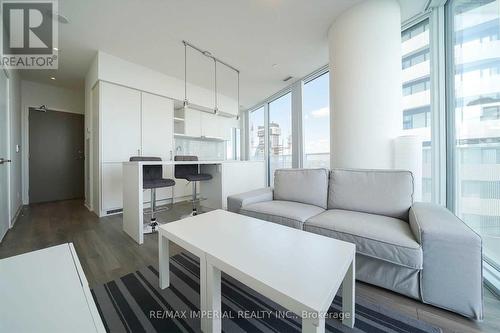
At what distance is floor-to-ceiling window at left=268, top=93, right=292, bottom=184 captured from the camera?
184 inches

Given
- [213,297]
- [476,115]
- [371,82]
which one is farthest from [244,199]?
[476,115]

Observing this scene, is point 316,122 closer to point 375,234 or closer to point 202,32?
point 202,32

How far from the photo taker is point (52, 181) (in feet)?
14.0

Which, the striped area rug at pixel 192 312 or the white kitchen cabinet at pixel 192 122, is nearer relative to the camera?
the striped area rug at pixel 192 312

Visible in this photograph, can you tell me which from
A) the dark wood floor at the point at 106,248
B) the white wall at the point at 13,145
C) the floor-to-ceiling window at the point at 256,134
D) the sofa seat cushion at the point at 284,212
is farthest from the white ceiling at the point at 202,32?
the dark wood floor at the point at 106,248

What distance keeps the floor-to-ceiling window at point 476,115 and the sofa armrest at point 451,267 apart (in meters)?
0.80

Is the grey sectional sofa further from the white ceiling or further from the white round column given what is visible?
the white ceiling

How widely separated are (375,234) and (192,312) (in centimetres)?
131

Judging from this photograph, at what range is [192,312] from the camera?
1176mm

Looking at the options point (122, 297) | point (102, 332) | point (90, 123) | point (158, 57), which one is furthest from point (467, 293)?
point (90, 123)

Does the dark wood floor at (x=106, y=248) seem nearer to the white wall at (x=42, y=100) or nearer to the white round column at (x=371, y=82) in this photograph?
the white wall at (x=42, y=100)

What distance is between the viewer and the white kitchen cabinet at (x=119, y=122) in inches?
125

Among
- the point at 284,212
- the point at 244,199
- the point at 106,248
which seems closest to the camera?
the point at 284,212

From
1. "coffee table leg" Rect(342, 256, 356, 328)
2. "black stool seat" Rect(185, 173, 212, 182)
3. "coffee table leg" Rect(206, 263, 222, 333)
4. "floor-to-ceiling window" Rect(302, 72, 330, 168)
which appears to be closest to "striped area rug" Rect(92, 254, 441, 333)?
"coffee table leg" Rect(342, 256, 356, 328)
